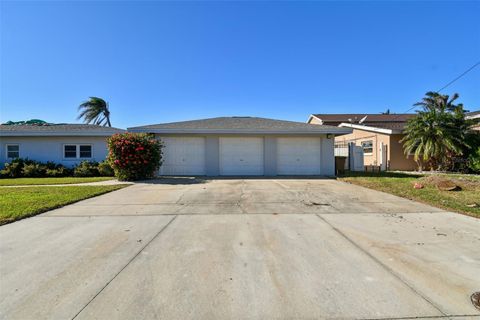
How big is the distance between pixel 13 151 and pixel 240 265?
63.8 feet

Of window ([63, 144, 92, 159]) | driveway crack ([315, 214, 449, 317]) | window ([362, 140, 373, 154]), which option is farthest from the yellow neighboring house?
window ([63, 144, 92, 159])

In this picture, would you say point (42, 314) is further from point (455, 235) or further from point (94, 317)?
point (455, 235)

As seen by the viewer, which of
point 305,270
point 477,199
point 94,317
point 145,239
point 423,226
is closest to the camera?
point 94,317

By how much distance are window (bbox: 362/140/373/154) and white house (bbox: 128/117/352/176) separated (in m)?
6.38

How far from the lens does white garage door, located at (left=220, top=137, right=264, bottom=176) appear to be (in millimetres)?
14359

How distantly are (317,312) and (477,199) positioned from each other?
7.58 metres

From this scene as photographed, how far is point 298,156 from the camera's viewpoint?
47.6 ft

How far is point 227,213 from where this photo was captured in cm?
591

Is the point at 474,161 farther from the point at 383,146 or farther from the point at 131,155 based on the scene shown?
the point at 131,155

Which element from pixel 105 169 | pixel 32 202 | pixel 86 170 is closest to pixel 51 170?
pixel 86 170

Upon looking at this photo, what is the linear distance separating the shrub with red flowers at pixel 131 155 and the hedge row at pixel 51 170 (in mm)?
3092

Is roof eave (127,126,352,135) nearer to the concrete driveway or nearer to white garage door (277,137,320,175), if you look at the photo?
white garage door (277,137,320,175)

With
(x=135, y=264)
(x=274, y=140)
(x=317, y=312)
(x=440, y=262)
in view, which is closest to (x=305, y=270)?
(x=317, y=312)

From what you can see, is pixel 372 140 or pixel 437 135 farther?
pixel 372 140
